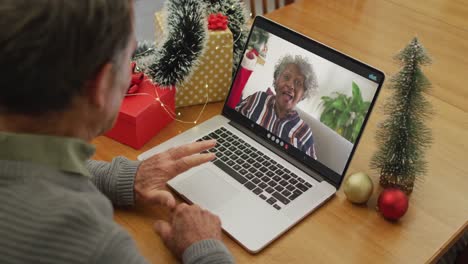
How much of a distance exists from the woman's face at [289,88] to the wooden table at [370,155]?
0.20m

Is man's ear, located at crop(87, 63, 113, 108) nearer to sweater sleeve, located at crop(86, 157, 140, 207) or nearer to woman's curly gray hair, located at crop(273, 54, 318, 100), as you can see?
sweater sleeve, located at crop(86, 157, 140, 207)

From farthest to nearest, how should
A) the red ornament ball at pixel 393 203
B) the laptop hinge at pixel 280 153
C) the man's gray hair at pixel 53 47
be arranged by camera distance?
1. the laptop hinge at pixel 280 153
2. the red ornament ball at pixel 393 203
3. the man's gray hair at pixel 53 47

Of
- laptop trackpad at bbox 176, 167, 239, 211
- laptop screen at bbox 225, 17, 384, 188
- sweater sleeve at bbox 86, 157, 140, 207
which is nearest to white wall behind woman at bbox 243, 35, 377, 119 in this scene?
laptop screen at bbox 225, 17, 384, 188

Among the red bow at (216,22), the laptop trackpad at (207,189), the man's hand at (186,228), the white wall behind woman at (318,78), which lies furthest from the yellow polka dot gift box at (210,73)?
the man's hand at (186,228)

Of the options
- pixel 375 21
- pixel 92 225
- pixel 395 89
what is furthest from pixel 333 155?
pixel 375 21

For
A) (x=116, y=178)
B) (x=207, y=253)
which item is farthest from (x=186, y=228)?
(x=116, y=178)

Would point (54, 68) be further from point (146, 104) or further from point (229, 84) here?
point (229, 84)

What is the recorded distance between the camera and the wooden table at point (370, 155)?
0.95 meters

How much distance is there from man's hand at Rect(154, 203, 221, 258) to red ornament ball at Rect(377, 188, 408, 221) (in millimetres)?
316

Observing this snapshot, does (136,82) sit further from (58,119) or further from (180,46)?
(58,119)

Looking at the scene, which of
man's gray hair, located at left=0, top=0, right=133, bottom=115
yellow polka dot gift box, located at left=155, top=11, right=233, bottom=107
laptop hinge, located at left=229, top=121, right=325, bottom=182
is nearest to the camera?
man's gray hair, located at left=0, top=0, right=133, bottom=115

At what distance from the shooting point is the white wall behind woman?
104 centimetres

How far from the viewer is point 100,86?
0.66 m

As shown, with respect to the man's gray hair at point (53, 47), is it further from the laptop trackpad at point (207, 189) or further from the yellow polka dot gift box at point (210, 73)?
the yellow polka dot gift box at point (210, 73)
